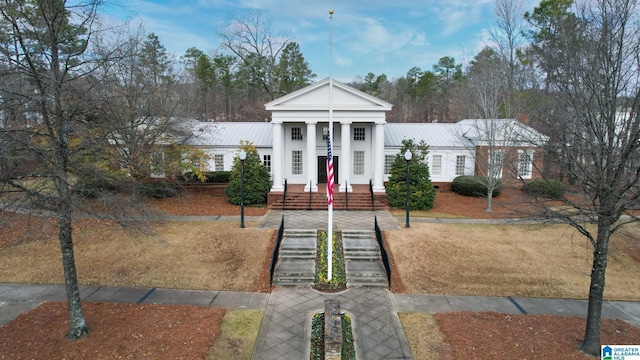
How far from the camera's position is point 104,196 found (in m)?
7.49

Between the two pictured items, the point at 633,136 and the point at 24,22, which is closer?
the point at 633,136

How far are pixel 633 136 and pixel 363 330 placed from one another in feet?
24.4

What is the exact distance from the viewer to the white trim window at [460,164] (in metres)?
27.7

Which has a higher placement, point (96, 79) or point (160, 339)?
point (96, 79)

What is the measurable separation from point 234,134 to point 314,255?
1677cm

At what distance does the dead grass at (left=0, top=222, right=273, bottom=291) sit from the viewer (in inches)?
484

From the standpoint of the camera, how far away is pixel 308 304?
36.5 ft

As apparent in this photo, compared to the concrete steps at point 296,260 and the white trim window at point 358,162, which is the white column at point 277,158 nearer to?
the white trim window at point 358,162

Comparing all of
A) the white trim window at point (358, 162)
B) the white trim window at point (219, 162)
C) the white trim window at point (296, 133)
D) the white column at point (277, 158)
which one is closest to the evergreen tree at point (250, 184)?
the white column at point (277, 158)

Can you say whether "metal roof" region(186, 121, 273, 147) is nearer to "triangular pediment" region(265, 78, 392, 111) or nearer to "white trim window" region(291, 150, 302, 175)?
"white trim window" region(291, 150, 302, 175)

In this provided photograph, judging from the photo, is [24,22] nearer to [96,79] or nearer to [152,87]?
[96,79]

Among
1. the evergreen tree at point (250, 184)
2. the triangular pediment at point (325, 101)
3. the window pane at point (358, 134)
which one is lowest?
the evergreen tree at point (250, 184)

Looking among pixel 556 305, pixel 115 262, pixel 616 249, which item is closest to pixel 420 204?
pixel 616 249

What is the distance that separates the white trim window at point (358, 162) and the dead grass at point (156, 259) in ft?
37.6
